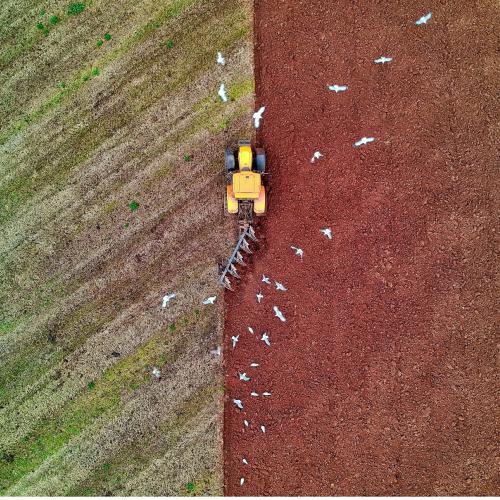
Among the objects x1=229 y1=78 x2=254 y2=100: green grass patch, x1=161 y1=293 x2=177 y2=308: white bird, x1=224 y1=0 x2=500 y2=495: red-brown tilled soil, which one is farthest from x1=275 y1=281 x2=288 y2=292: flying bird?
x1=229 y1=78 x2=254 y2=100: green grass patch

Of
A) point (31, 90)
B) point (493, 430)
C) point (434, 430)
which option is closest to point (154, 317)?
point (31, 90)

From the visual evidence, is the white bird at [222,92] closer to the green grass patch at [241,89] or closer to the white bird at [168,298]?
the green grass patch at [241,89]

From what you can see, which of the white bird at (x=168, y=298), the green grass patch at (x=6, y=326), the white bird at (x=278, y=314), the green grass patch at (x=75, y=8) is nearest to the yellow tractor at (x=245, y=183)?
the white bird at (x=278, y=314)

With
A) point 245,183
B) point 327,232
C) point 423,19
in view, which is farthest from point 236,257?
point 423,19

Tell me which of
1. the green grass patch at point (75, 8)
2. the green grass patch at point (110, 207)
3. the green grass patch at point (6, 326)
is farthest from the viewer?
the green grass patch at point (6, 326)

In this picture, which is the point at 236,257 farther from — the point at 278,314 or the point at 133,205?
the point at 133,205

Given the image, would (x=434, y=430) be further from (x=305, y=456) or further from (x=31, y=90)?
(x=31, y=90)

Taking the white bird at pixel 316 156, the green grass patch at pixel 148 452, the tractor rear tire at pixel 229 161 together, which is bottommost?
the green grass patch at pixel 148 452
